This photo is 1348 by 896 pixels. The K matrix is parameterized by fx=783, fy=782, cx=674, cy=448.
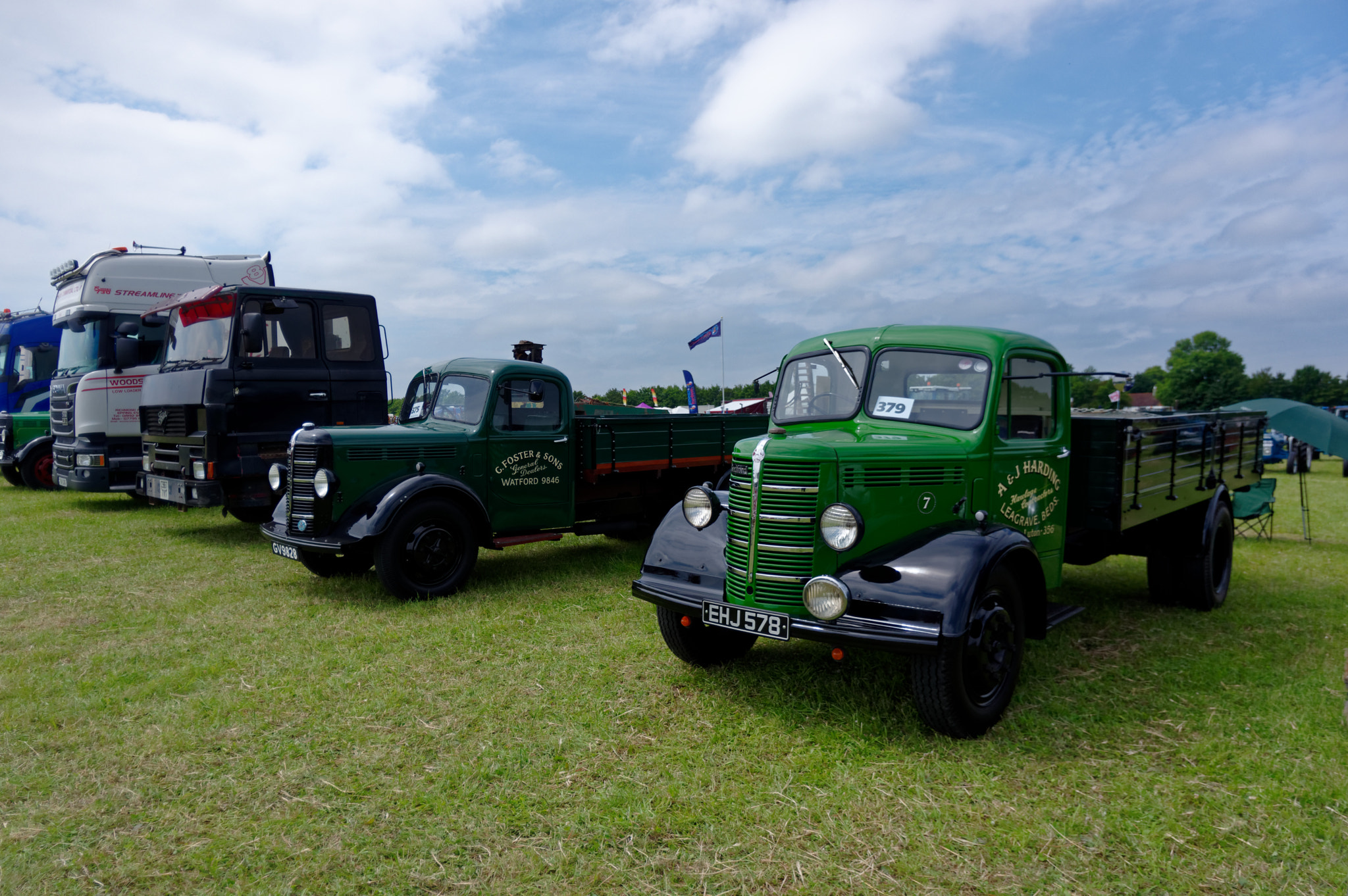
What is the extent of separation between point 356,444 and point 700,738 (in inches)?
166

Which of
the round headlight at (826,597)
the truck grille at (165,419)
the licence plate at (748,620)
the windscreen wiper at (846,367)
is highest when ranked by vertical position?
the windscreen wiper at (846,367)

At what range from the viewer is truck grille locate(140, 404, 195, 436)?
8711mm

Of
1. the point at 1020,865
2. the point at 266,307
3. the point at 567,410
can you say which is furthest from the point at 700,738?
the point at 266,307

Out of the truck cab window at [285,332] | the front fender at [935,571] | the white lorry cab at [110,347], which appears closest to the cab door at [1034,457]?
the front fender at [935,571]

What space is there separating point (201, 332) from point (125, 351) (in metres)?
2.29

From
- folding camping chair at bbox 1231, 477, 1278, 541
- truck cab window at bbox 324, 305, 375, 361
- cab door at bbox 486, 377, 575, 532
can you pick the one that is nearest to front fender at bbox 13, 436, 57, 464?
truck cab window at bbox 324, 305, 375, 361

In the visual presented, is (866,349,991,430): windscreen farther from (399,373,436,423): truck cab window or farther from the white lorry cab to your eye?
the white lorry cab

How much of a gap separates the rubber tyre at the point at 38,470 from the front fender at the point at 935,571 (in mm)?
15577

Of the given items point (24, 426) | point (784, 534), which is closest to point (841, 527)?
point (784, 534)

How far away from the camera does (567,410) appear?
304 inches

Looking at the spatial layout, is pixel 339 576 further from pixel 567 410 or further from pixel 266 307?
pixel 266 307

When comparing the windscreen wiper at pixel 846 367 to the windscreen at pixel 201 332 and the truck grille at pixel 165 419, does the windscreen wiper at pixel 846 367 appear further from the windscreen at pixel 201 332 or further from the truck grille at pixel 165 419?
the truck grille at pixel 165 419

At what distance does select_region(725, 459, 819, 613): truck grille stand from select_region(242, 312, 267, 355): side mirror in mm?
6773

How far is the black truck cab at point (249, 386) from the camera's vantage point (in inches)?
330
